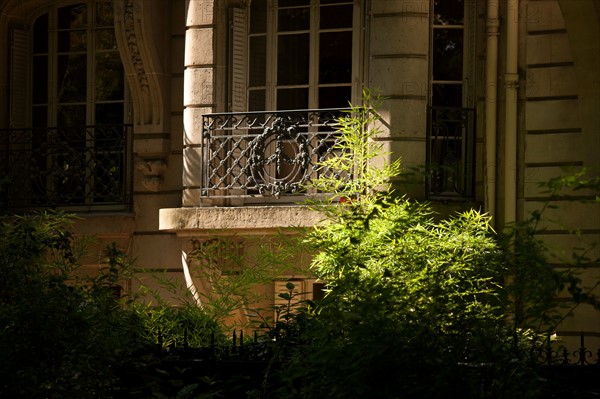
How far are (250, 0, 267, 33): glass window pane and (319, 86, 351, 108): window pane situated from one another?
1.03m

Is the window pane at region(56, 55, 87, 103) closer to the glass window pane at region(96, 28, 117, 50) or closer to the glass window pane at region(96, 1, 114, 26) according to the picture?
the glass window pane at region(96, 28, 117, 50)

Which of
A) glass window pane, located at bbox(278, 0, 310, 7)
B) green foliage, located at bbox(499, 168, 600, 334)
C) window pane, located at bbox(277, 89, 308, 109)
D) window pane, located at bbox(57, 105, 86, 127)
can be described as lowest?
green foliage, located at bbox(499, 168, 600, 334)

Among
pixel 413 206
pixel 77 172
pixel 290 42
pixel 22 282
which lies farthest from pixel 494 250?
pixel 77 172

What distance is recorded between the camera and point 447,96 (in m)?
15.4

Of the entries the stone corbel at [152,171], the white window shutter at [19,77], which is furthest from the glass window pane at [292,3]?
the white window shutter at [19,77]

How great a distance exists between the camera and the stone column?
615 inches

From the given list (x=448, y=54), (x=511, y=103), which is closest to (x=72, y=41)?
(x=448, y=54)

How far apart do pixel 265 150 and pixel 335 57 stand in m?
1.27

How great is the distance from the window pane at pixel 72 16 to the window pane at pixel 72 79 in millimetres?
381

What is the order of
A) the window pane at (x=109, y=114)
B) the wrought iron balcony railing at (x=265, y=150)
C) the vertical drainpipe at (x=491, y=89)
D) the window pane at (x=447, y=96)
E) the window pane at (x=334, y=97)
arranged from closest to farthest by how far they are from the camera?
the vertical drainpipe at (x=491, y=89) < the wrought iron balcony railing at (x=265, y=150) < the window pane at (x=447, y=96) < the window pane at (x=334, y=97) < the window pane at (x=109, y=114)

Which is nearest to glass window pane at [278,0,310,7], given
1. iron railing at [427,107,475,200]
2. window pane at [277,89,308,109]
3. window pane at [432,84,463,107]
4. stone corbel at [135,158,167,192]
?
window pane at [277,89,308,109]

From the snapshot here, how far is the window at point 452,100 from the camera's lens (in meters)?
15.1

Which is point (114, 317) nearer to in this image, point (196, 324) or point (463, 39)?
point (196, 324)

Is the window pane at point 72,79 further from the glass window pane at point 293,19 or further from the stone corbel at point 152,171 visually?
the glass window pane at point 293,19
